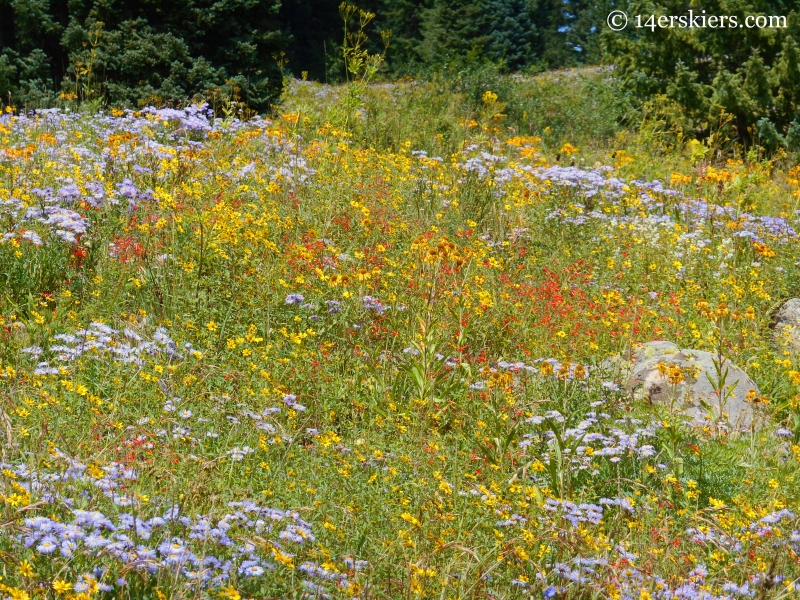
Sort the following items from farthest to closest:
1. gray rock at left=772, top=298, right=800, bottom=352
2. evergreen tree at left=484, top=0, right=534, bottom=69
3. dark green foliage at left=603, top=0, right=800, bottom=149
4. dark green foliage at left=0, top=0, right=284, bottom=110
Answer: evergreen tree at left=484, top=0, right=534, bottom=69 < dark green foliage at left=603, top=0, right=800, bottom=149 < dark green foliage at left=0, top=0, right=284, bottom=110 < gray rock at left=772, top=298, right=800, bottom=352

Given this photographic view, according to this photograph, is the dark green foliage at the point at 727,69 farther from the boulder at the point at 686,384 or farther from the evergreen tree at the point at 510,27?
the evergreen tree at the point at 510,27

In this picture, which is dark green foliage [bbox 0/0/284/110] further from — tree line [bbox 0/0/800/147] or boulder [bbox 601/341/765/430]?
boulder [bbox 601/341/765/430]

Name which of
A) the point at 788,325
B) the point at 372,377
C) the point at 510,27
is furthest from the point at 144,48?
the point at 510,27

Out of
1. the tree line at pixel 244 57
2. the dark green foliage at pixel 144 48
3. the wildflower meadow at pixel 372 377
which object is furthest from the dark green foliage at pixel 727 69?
the dark green foliage at pixel 144 48

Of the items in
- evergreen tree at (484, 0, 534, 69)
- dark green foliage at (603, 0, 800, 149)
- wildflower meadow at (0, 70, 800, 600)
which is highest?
evergreen tree at (484, 0, 534, 69)

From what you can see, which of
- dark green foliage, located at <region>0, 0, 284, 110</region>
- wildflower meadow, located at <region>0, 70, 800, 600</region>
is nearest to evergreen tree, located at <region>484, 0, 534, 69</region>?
dark green foliage, located at <region>0, 0, 284, 110</region>

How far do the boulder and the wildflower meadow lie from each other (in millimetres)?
31

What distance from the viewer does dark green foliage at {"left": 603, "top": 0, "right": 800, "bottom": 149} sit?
40.9ft

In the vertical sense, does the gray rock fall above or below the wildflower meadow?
below

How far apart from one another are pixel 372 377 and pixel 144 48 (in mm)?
8767

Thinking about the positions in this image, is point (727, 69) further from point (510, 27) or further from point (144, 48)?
point (510, 27)

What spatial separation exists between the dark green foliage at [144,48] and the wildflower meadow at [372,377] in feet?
10.8

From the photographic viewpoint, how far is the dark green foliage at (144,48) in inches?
472

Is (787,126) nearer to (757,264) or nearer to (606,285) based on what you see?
(757,264)
